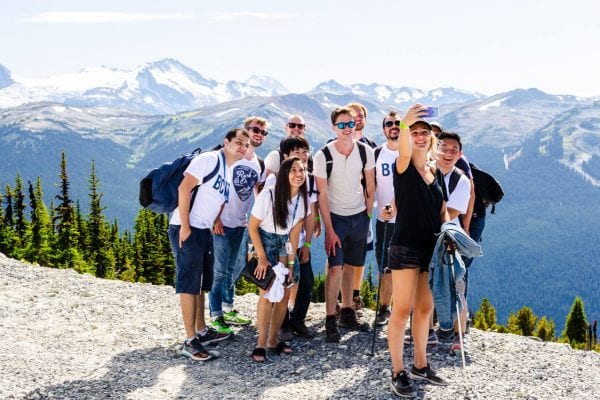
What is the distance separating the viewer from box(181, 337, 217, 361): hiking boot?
28.9ft

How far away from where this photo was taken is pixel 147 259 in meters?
58.7

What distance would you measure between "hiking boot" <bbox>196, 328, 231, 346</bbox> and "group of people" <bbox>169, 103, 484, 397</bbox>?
0.07 feet

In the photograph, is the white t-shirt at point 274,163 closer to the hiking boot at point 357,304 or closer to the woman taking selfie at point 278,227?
the woman taking selfie at point 278,227

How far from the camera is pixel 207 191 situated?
861 centimetres

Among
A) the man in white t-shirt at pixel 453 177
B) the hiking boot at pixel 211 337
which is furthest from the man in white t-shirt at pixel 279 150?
the hiking boot at pixel 211 337

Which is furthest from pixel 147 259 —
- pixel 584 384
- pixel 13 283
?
pixel 584 384

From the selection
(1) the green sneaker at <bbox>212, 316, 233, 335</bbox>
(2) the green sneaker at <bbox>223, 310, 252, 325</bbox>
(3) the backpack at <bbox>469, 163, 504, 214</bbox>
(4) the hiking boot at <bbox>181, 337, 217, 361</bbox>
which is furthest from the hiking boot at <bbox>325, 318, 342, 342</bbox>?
(3) the backpack at <bbox>469, 163, 504, 214</bbox>

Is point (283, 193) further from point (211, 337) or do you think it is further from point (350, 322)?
point (350, 322)

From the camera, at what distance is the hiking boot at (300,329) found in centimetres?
970

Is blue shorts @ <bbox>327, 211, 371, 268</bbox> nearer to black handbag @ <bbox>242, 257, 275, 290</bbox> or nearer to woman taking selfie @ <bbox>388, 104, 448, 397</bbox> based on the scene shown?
black handbag @ <bbox>242, 257, 275, 290</bbox>

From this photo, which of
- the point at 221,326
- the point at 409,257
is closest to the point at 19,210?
the point at 221,326

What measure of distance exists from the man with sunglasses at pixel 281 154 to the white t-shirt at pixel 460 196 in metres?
2.45

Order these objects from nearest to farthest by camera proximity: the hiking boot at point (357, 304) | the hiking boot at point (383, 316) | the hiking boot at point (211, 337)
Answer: the hiking boot at point (211, 337) → the hiking boot at point (383, 316) → the hiking boot at point (357, 304)

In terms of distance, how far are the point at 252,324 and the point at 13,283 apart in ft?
22.0
